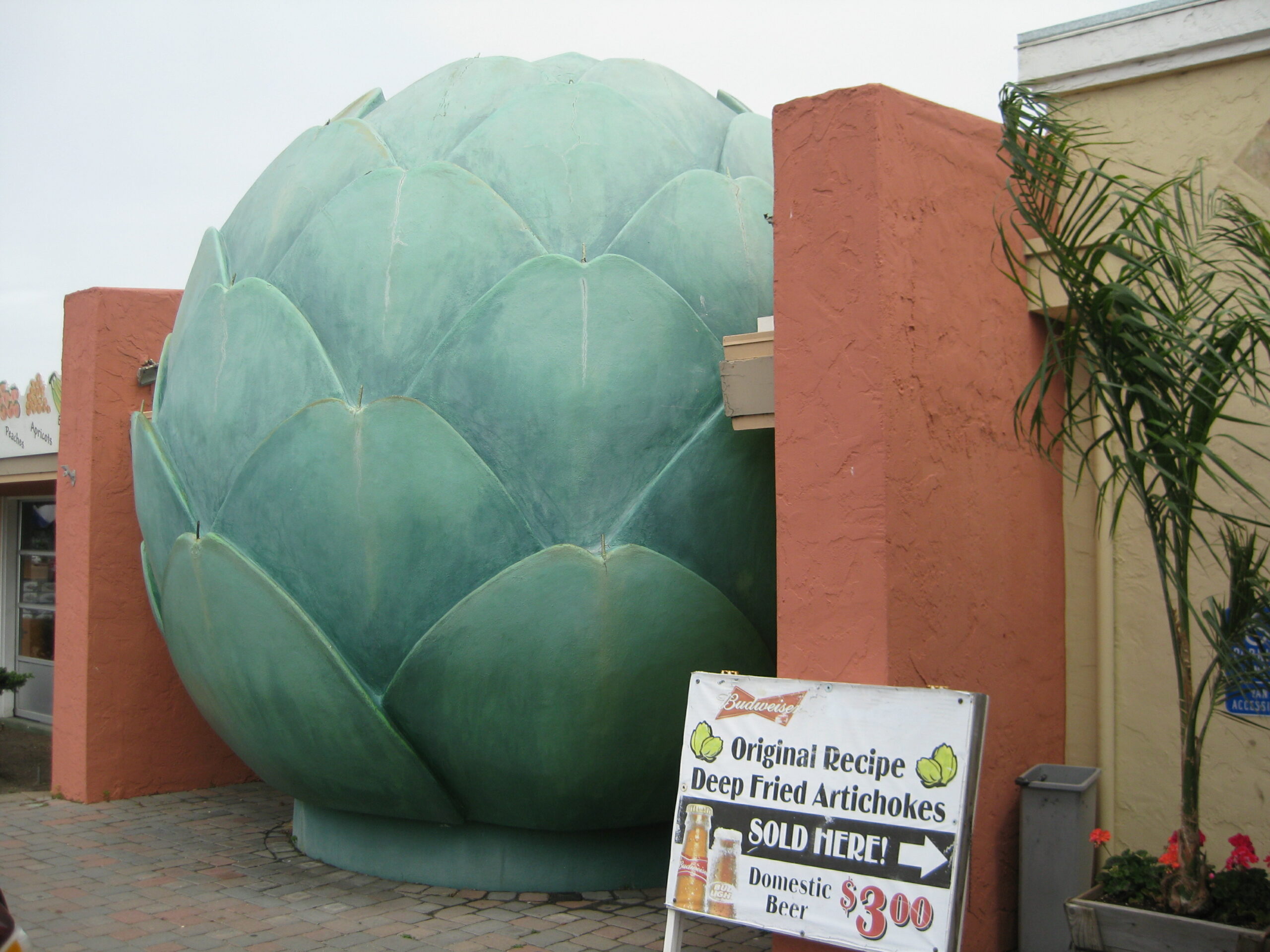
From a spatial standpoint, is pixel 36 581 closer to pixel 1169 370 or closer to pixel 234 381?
pixel 234 381

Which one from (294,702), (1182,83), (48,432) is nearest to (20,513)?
(48,432)

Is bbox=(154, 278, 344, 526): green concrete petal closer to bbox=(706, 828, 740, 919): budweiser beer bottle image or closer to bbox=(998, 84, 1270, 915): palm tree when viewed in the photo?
bbox=(706, 828, 740, 919): budweiser beer bottle image

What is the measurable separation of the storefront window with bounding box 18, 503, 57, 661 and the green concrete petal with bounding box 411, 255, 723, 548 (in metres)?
8.48

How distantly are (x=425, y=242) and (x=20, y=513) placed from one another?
9.05 meters

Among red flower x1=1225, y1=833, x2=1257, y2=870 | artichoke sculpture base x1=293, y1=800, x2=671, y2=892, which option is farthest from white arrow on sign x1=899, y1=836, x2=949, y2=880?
artichoke sculpture base x1=293, y1=800, x2=671, y2=892

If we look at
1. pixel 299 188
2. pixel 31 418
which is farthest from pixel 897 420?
pixel 31 418

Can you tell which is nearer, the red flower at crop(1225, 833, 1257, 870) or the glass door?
the red flower at crop(1225, 833, 1257, 870)

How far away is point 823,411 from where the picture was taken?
3.84 meters

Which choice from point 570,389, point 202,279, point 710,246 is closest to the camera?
point 570,389

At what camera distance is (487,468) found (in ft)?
15.2

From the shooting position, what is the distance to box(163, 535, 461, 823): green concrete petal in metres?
4.85

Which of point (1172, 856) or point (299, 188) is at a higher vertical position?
point (299, 188)

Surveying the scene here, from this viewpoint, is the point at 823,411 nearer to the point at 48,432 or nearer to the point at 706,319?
the point at 706,319

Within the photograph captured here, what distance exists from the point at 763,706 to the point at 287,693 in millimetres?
2188
